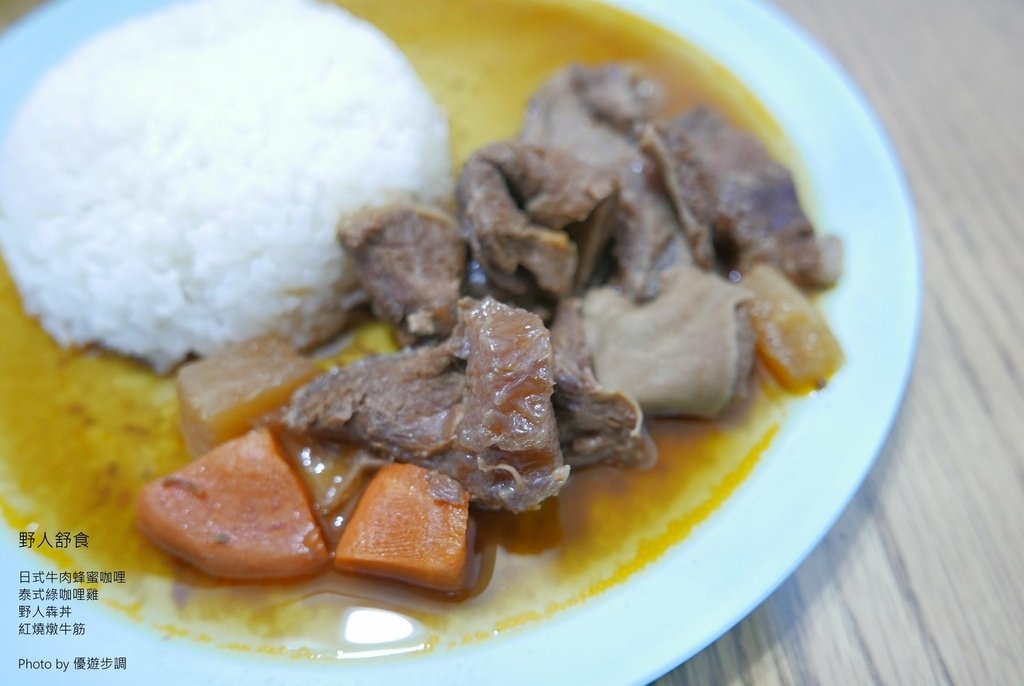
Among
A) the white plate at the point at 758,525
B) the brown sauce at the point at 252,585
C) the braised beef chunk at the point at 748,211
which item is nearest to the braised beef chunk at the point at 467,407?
the brown sauce at the point at 252,585

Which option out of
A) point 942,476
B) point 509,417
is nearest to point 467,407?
point 509,417

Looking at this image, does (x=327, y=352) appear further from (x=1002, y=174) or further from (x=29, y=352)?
(x=1002, y=174)

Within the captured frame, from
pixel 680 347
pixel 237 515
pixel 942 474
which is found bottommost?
pixel 237 515

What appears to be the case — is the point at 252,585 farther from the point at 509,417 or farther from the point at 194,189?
the point at 194,189

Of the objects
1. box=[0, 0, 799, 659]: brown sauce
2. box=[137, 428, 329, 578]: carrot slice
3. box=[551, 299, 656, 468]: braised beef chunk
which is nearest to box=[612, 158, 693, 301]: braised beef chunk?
box=[551, 299, 656, 468]: braised beef chunk

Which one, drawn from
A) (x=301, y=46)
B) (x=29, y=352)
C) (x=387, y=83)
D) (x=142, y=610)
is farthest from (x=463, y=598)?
(x=301, y=46)

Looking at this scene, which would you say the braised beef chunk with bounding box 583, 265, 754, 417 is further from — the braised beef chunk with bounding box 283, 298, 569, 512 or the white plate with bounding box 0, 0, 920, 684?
the braised beef chunk with bounding box 283, 298, 569, 512

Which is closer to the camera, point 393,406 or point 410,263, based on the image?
point 393,406
